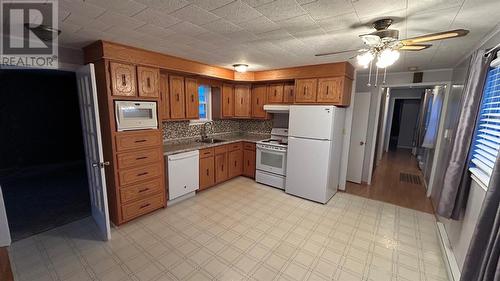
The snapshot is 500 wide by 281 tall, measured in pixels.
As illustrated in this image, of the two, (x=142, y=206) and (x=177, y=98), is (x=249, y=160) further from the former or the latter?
(x=142, y=206)

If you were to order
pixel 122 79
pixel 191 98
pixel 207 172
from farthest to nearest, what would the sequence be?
pixel 207 172, pixel 191 98, pixel 122 79

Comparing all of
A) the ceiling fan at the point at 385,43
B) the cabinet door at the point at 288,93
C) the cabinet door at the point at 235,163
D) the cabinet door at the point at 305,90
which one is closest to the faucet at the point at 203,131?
the cabinet door at the point at 235,163

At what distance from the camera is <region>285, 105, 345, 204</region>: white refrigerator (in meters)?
3.37

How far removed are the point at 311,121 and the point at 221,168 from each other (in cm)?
200

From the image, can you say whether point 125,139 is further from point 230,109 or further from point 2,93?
point 2,93

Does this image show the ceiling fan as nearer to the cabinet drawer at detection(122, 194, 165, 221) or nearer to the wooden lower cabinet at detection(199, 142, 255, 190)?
the wooden lower cabinet at detection(199, 142, 255, 190)

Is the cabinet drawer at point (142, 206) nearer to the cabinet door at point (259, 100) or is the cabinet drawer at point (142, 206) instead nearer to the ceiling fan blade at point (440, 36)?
the cabinet door at point (259, 100)

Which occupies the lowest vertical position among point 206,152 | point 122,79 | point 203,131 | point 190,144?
point 206,152

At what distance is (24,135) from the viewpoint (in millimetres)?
4676

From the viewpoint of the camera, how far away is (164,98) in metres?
3.39

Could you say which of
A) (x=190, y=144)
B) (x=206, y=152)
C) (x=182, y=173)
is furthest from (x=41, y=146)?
(x=206, y=152)

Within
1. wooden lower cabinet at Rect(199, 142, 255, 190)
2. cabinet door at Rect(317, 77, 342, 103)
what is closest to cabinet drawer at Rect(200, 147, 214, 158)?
wooden lower cabinet at Rect(199, 142, 255, 190)

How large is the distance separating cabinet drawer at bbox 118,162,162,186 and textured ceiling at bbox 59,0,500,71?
5.35 feet

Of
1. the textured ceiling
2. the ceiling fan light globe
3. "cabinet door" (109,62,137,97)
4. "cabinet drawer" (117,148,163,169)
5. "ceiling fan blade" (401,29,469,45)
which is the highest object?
the textured ceiling
